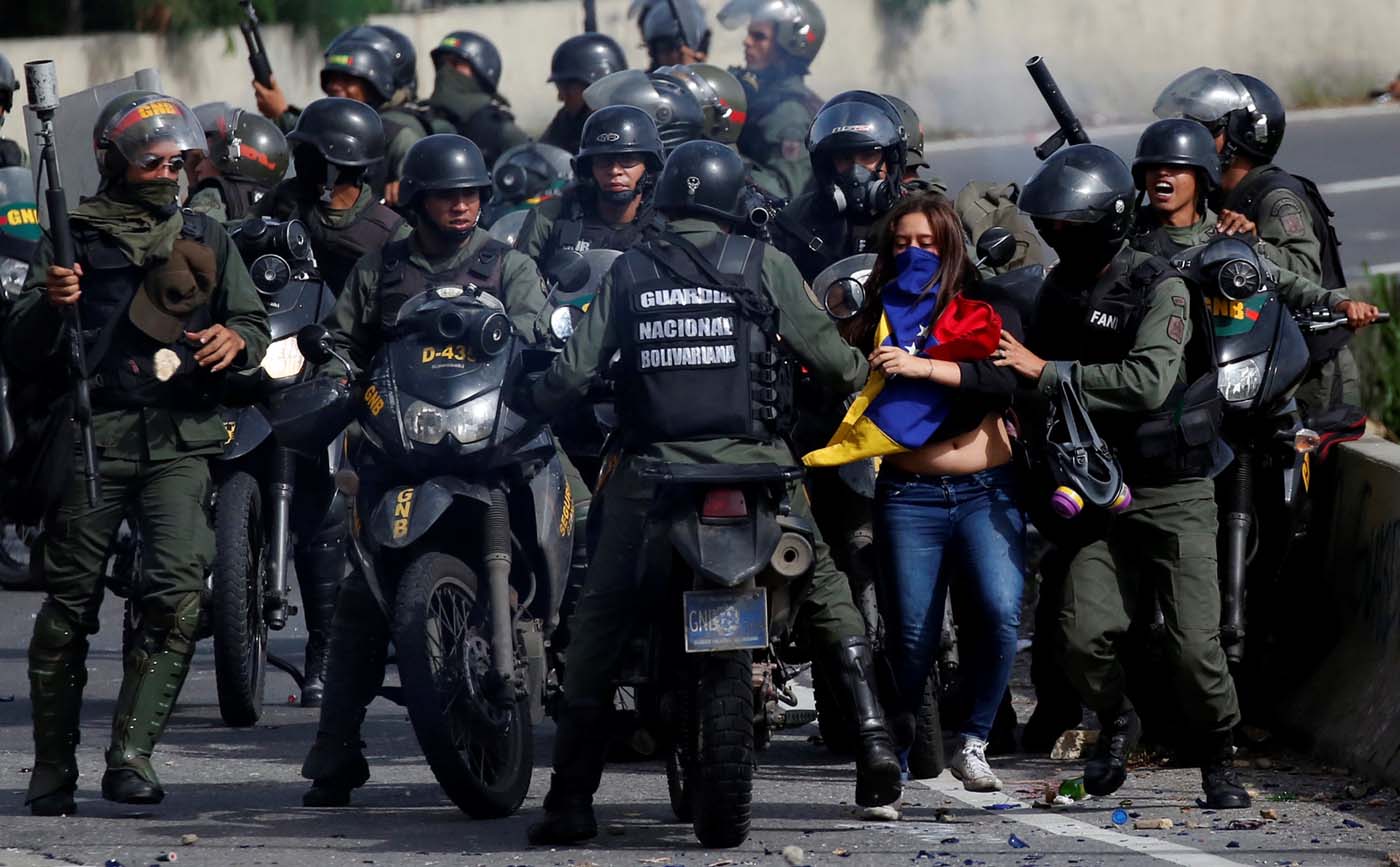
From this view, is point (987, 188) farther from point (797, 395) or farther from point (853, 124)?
point (797, 395)

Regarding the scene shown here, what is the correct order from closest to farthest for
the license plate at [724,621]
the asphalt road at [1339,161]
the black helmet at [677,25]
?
the license plate at [724,621] → the black helmet at [677,25] → the asphalt road at [1339,161]

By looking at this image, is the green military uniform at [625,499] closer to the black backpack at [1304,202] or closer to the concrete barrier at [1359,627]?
the concrete barrier at [1359,627]

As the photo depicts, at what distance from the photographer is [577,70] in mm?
13016

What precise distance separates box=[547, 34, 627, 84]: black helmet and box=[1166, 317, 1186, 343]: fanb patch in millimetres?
6124

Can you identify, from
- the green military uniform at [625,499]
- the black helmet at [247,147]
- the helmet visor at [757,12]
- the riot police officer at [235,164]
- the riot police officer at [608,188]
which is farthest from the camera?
the helmet visor at [757,12]

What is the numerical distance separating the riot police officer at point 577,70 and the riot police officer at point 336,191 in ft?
9.40

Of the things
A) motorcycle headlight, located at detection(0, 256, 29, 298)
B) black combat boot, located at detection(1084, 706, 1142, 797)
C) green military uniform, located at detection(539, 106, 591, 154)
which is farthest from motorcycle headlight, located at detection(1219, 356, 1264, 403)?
motorcycle headlight, located at detection(0, 256, 29, 298)

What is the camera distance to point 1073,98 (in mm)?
25078

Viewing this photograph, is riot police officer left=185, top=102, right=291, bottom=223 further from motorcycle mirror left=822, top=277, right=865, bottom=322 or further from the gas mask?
motorcycle mirror left=822, top=277, right=865, bottom=322

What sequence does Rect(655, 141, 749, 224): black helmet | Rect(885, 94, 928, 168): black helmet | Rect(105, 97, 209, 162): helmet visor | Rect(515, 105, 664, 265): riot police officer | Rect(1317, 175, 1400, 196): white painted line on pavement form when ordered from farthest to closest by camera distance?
Rect(1317, 175, 1400, 196): white painted line on pavement < Rect(515, 105, 664, 265): riot police officer < Rect(885, 94, 928, 168): black helmet < Rect(105, 97, 209, 162): helmet visor < Rect(655, 141, 749, 224): black helmet

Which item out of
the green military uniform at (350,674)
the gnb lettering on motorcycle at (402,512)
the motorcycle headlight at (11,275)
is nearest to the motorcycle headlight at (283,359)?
the green military uniform at (350,674)

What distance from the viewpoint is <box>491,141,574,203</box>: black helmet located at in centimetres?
1091

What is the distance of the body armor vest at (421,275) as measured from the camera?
7977 mm

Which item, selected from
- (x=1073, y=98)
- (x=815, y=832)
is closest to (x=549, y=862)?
(x=815, y=832)
